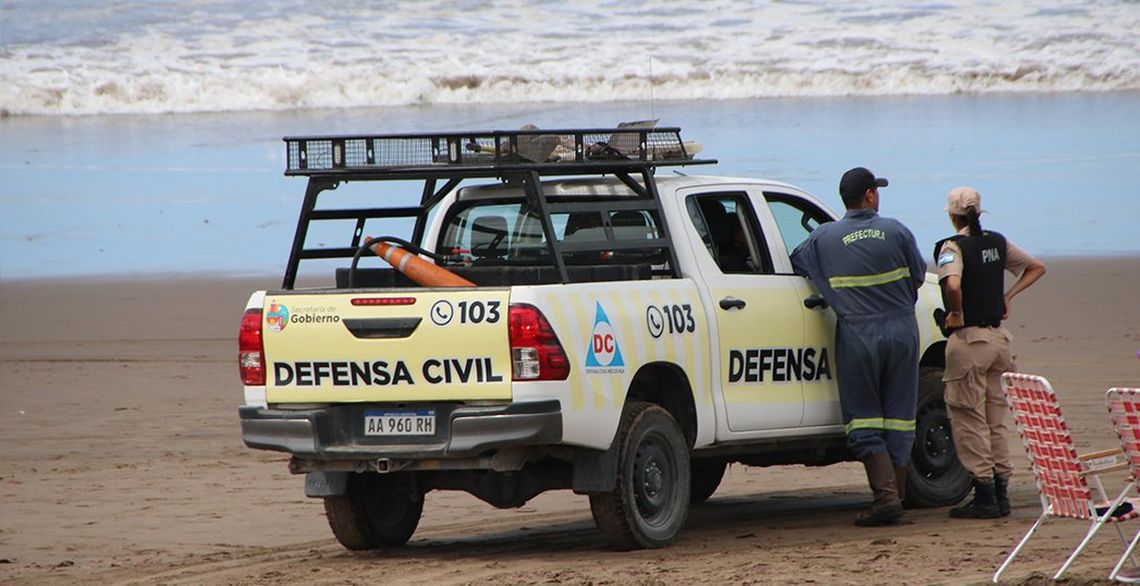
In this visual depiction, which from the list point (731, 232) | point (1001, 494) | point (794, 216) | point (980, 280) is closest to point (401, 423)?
Result: point (731, 232)

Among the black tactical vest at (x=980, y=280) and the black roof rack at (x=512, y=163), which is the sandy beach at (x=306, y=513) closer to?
the black tactical vest at (x=980, y=280)

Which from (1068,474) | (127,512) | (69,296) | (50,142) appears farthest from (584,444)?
(50,142)

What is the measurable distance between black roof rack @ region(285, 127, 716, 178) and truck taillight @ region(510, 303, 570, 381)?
32.7 inches

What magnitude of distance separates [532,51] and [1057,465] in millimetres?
37388

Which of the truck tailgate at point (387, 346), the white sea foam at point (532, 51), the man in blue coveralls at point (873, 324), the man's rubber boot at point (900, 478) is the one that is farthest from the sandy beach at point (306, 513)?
the white sea foam at point (532, 51)

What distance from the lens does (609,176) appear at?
9.41m

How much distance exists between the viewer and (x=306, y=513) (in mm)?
10430

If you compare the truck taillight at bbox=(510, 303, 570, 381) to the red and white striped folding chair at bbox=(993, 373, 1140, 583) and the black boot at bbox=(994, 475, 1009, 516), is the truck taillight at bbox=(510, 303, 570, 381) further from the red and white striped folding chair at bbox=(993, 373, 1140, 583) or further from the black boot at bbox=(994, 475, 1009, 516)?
the black boot at bbox=(994, 475, 1009, 516)

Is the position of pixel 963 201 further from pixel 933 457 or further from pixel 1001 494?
pixel 933 457

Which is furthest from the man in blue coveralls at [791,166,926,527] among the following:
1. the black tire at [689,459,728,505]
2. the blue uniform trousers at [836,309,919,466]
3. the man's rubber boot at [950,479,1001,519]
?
the black tire at [689,459,728,505]

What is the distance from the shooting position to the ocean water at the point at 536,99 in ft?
80.9

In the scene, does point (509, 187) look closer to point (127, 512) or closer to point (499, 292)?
point (499, 292)

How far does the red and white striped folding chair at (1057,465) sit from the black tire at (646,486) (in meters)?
1.81

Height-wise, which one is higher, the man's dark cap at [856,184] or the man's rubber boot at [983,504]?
the man's dark cap at [856,184]
